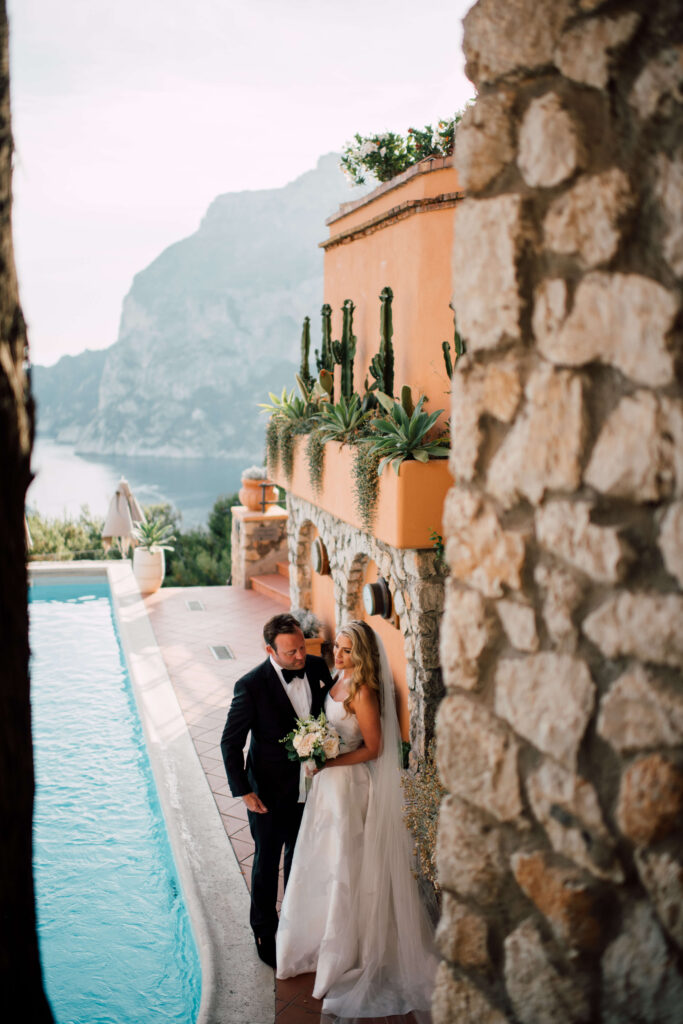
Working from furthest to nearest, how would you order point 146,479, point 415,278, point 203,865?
point 146,479 < point 415,278 < point 203,865

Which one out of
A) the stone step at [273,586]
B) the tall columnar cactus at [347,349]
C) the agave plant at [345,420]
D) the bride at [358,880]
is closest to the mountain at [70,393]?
the stone step at [273,586]

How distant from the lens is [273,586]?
40.2 ft

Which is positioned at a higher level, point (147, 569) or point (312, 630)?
point (312, 630)

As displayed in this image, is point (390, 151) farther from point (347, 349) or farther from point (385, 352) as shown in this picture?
point (385, 352)

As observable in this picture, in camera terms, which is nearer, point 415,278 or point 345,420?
point 415,278

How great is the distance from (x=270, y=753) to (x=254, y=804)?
276mm

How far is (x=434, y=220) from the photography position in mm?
5531

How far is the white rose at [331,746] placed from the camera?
3902mm

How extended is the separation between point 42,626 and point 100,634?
99 centimetres

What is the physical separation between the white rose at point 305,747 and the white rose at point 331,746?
74 mm

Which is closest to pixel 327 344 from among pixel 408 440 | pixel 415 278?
pixel 415 278

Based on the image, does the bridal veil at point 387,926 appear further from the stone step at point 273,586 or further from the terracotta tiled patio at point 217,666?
the stone step at point 273,586

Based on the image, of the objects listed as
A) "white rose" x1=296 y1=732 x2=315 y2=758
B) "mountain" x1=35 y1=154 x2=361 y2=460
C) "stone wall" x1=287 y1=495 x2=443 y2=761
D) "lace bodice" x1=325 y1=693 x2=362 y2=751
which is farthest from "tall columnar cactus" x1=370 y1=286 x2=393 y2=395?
"mountain" x1=35 y1=154 x2=361 y2=460

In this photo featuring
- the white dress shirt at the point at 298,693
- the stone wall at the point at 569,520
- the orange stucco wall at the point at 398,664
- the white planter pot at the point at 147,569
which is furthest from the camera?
the white planter pot at the point at 147,569
